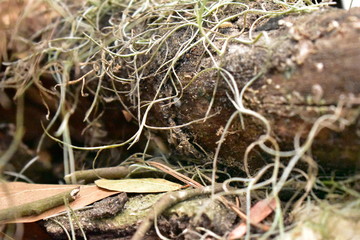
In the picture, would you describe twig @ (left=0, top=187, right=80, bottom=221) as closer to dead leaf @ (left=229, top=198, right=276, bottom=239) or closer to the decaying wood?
the decaying wood

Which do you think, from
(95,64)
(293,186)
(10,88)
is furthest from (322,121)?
(10,88)

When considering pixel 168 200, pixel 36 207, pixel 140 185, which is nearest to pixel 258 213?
pixel 168 200

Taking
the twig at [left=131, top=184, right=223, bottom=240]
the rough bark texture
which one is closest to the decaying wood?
the twig at [left=131, top=184, right=223, bottom=240]

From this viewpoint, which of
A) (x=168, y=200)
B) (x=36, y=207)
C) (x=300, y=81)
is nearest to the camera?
(x=300, y=81)

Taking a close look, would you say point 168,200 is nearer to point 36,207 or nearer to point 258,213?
point 258,213

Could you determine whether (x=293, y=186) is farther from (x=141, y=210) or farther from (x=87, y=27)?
(x=87, y=27)

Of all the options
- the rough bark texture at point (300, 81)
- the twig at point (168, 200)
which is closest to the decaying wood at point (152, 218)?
the twig at point (168, 200)
